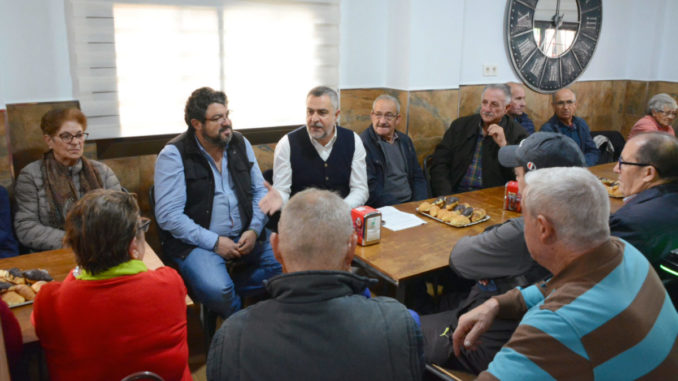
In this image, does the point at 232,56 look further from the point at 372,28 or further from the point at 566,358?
the point at 566,358

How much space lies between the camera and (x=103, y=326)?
1487 mm

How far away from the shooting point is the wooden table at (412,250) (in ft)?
6.91

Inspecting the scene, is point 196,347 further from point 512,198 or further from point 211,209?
point 512,198

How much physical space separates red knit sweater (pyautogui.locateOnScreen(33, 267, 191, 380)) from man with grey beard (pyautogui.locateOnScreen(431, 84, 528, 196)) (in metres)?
2.72

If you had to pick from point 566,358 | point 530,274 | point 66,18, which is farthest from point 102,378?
point 66,18

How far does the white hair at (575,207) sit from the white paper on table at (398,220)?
4.09 feet

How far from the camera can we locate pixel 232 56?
11.7ft

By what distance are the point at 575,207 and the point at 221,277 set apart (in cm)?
178

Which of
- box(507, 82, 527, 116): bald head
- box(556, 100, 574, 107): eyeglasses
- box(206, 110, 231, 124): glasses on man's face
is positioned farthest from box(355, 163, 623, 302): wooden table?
box(556, 100, 574, 107): eyeglasses

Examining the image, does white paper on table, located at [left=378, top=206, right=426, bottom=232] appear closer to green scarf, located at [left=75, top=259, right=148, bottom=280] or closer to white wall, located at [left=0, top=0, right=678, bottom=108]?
green scarf, located at [left=75, top=259, right=148, bottom=280]

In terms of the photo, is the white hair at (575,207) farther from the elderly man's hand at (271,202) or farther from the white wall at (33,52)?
the white wall at (33,52)

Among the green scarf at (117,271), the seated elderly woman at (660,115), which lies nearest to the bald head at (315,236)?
the green scarf at (117,271)

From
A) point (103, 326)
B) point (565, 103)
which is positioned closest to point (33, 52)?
point (103, 326)

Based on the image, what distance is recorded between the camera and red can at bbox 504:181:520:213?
2.84m
